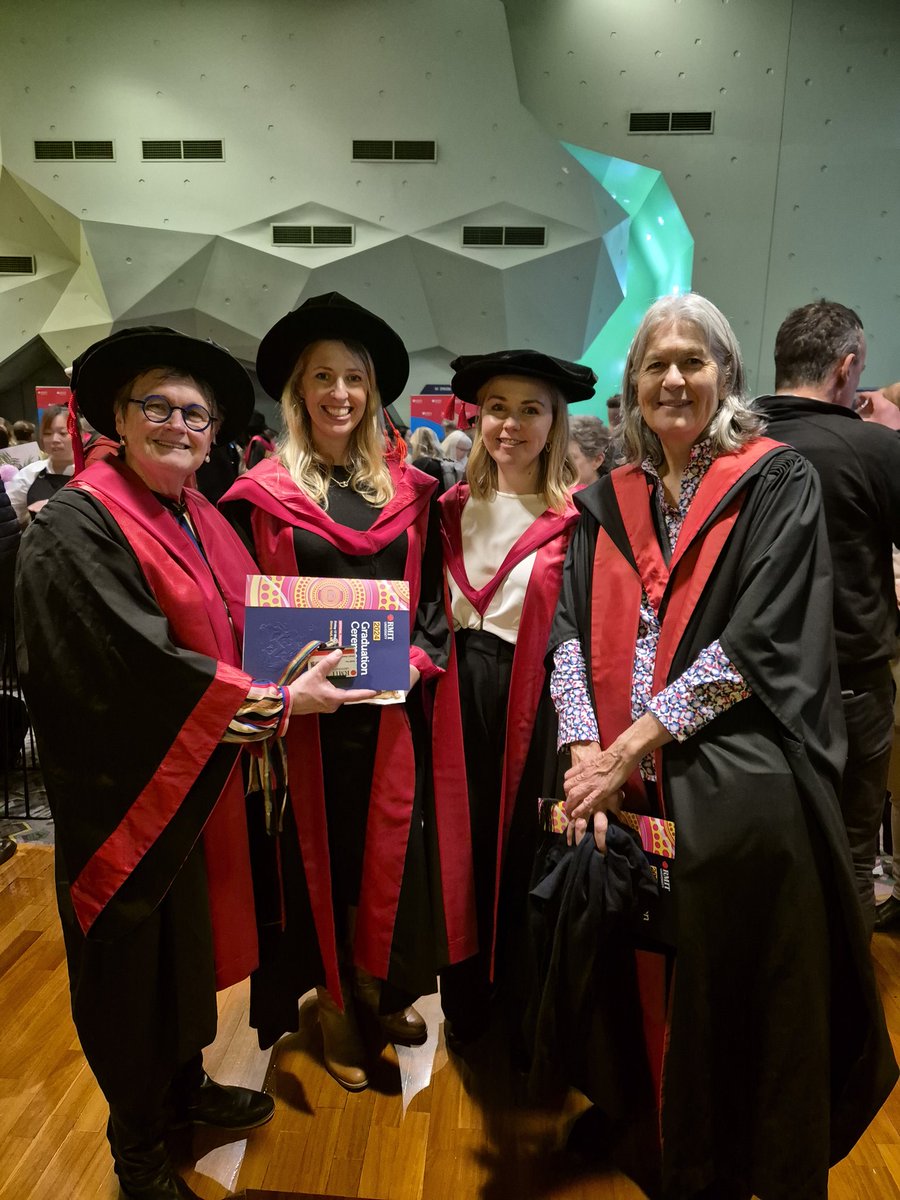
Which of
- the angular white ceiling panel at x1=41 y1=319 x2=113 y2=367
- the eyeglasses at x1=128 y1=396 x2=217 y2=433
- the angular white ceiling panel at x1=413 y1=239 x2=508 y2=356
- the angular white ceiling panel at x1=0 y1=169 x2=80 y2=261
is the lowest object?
the eyeglasses at x1=128 y1=396 x2=217 y2=433

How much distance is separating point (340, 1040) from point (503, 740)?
104cm

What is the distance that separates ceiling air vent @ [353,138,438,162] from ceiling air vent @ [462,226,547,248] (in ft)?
2.78

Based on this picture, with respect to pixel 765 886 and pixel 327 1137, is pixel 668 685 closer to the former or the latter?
pixel 765 886

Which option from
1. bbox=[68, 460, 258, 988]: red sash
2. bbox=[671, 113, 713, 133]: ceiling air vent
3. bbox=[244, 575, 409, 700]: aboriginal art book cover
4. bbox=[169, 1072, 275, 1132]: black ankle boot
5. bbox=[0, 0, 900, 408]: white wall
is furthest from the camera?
bbox=[671, 113, 713, 133]: ceiling air vent

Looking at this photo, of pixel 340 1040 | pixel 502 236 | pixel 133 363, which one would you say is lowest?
pixel 340 1040

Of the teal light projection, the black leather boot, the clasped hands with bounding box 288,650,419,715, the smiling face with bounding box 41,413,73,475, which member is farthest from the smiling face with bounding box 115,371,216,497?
the teal light projection

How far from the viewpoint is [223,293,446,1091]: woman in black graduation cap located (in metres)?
1.99

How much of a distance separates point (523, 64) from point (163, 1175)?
30.5ft

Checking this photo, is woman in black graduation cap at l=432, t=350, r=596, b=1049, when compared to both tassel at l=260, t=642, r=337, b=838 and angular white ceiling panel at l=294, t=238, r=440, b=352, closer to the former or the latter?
tassel at l=260, t=642, r=337, b=838

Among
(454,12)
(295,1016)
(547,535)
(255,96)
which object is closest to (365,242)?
(255,96)

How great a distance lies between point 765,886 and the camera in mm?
1488

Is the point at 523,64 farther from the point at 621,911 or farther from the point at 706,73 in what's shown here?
the point at 621,911

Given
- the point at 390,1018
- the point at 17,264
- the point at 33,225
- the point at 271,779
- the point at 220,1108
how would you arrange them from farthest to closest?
the point at 17,264 → the point at 33,225 → the point at 390,1018 → the point at 220,1108 → the point at 271,779

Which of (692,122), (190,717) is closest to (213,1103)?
(190,717)
